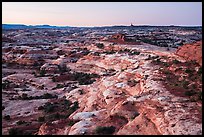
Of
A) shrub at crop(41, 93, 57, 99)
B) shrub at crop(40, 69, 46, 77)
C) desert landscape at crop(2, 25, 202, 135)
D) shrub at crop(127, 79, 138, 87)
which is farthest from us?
shrub at crop(40, 69, 46, 77)

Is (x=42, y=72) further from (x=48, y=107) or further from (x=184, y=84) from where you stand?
(x=184, y=84)

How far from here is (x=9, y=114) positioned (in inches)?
885

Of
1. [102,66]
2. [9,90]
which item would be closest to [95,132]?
[9,90]

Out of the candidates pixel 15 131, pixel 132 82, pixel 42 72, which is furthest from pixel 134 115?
pixel 42 72

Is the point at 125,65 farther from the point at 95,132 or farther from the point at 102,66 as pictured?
the point at 95,132

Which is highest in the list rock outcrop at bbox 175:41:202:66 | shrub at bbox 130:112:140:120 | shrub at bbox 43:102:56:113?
rock outcrop at bbox 175:41:202:66

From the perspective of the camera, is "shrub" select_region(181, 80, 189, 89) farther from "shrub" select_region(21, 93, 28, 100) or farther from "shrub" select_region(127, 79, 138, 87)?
"shrub" select_region(21, 93, 28, 100)

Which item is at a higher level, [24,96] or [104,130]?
[104,130]

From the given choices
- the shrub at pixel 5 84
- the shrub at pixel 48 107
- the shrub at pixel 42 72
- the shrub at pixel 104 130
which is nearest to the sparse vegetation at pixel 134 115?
the shrub at pixel 104 130

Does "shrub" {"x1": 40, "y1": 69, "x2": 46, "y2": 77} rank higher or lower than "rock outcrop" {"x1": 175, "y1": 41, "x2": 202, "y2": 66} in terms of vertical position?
lower

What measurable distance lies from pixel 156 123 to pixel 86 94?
482 inches

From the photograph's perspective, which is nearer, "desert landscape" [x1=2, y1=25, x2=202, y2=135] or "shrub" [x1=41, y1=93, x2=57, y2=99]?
"desert landscape" [x1=2, y1=25, x2=202, y2=135]

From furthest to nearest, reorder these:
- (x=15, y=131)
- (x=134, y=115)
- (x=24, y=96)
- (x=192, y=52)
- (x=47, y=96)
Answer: (x=47, y=96)
(x=24, y=96)
(x=192, y=52)
(x=15, y=131)
(x=134, y=115)

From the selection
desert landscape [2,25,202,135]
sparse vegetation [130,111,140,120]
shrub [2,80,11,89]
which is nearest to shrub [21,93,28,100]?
desert landscape [2,25,202,135]
